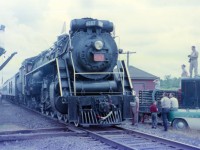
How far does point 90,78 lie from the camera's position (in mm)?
11500

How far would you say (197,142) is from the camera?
8.56 metres

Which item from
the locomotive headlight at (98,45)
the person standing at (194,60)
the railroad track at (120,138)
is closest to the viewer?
the railroad track at (120,138)

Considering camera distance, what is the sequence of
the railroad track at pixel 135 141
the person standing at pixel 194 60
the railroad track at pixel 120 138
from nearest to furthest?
1. the railroad track at pixel 135 141
2. the railroad track at pixel 120 138
3. the person standing at pixel 194 60

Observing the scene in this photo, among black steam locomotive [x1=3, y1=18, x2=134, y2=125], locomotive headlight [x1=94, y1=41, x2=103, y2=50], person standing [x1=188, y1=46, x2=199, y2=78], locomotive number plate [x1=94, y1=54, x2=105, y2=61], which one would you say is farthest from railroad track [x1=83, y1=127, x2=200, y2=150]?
Result: person standing [x1=188, y1=46, x2=199, y2=78]

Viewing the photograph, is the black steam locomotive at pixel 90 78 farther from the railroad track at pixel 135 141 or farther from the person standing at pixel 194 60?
the person standing at pixel 194 60

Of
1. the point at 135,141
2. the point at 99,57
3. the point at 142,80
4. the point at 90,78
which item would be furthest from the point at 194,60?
the point at 142,80

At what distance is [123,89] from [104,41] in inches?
71.9

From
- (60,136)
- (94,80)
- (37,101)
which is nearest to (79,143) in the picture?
(60,136)

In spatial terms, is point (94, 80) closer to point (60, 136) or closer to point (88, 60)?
point (88, 60)

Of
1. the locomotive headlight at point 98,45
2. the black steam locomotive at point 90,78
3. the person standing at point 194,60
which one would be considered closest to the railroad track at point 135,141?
the black steam locomotive at point 90,78

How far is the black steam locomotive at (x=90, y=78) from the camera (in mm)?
10633

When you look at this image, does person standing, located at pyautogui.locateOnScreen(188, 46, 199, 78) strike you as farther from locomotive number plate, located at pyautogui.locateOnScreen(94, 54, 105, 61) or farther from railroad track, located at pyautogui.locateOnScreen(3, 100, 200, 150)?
railroad track, located at pyautogui.locateOnScreen(3, 100, 200, 150)

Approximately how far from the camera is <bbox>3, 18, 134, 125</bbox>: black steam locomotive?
10.6 meters

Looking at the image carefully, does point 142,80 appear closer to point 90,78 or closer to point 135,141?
point 90,78
